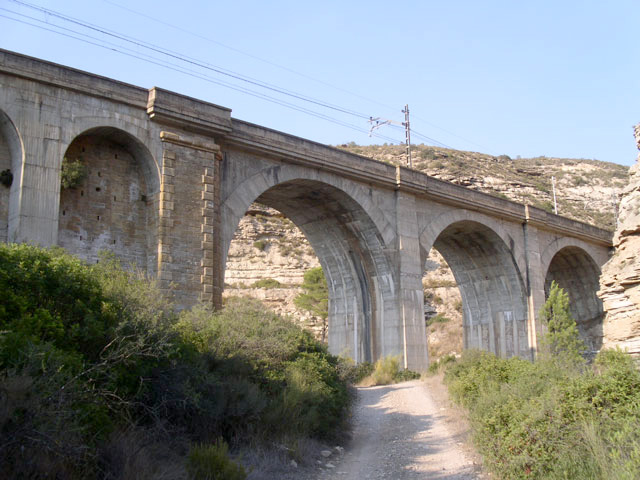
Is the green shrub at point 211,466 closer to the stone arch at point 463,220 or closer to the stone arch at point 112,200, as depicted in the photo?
the stone arch at point 112,200

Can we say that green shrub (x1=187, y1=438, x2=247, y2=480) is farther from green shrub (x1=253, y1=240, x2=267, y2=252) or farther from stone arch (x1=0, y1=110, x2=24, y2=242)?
green shrub (x1=253, y1=240, x2=267, y2=252)

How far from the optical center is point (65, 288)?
8.37 m

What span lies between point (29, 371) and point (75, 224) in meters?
9.50

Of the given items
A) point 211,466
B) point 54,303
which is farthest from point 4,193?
point 211,466

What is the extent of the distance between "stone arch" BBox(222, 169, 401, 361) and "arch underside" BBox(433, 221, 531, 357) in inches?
220

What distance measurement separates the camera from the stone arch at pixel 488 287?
91.8ft

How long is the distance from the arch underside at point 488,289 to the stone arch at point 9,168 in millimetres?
17614

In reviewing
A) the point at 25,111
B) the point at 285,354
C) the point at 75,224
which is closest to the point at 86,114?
the point at 25,111

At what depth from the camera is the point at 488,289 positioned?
2922cm

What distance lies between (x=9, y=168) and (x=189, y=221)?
409 cm

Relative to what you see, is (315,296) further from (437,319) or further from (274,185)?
(274,185)

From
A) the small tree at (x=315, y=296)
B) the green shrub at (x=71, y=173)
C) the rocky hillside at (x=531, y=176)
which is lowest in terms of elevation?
the small tree at (x=315, y=296)

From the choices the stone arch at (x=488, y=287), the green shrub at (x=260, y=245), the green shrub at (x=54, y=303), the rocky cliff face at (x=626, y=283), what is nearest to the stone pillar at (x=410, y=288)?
the stone arch at (x=488, y=287)

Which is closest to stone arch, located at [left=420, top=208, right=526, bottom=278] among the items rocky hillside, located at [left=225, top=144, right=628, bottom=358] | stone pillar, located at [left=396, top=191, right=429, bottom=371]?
stone pillar, located at [left=396, top=191, right=429, bottom=371]
